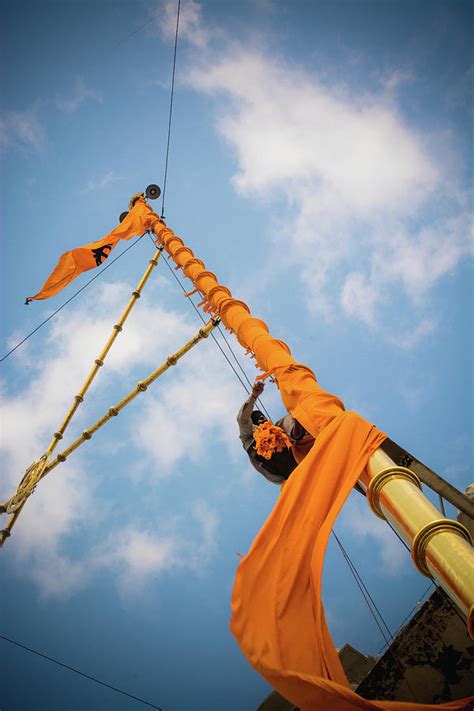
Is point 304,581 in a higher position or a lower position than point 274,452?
lower

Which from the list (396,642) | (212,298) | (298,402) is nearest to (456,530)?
(298,402)

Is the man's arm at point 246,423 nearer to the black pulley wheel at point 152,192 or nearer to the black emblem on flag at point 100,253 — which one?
the black emblem on flag at point 100,253

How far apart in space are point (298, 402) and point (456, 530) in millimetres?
1842

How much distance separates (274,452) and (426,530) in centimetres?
294

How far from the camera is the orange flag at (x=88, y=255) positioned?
27.6 feet

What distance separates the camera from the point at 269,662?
222cm

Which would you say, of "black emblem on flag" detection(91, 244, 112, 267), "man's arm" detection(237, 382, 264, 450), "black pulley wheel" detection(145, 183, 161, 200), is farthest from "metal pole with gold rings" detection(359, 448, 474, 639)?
"black pulley wheel" detection(145, 183, 161, 200)

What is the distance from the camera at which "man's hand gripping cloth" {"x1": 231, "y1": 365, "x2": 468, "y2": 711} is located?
217 cm

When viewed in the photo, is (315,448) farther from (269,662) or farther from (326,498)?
(269,662)

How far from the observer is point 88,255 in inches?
344

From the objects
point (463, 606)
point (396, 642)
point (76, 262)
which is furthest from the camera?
point (76, 262)

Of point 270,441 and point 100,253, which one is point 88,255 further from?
point 270,441

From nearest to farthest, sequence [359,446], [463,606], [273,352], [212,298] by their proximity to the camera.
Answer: [463,606] → [359,446] → [273,352] → [212,298]

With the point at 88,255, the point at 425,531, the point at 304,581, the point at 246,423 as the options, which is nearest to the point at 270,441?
the point at 246,423
